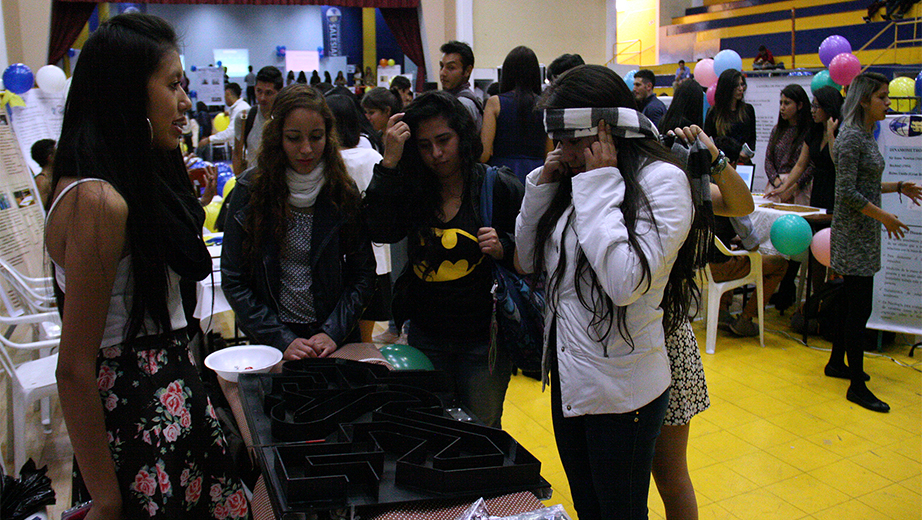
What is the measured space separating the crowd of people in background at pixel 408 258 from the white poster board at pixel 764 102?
521 cm

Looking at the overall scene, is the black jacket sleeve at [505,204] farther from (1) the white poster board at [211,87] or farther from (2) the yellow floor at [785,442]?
(1) the white poster board at [211,87]

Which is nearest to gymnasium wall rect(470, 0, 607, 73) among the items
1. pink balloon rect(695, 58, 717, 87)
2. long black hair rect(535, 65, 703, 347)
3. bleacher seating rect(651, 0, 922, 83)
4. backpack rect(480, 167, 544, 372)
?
bleacher seating rect(651, 0, 922, 83)

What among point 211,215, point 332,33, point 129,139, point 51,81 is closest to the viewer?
point 129,139

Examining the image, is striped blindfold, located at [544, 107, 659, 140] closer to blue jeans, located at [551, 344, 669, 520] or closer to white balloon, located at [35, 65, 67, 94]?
blue jeans, located at [551, 344, 669, 520]

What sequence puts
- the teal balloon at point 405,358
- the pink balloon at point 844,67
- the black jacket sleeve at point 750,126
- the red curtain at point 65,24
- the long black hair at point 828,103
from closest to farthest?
the teal balloon at point 405,358 < the long black hair at point 828,103 < the pink balloon at point 844,67 < the black jacket sleeve at point 750,126 < the red curtain at point 65,24

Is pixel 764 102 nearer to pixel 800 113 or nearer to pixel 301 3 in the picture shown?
pixel 800 113

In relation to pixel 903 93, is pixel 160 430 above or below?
below

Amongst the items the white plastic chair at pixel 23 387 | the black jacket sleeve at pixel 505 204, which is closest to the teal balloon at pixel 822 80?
the black jacket sleeve at pixel 505 204

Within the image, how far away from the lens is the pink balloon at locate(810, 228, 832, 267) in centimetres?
423

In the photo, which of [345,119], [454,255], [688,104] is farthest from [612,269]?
[688,104]

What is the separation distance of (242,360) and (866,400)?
3341 mm

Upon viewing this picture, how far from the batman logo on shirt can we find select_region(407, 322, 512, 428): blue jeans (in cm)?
21

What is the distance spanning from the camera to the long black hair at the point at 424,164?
6.51 ft

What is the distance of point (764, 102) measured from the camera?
6625mm
